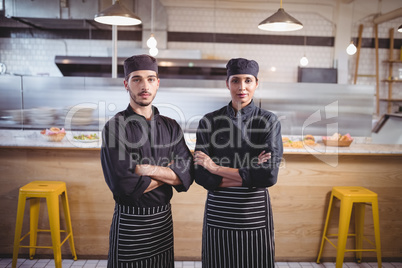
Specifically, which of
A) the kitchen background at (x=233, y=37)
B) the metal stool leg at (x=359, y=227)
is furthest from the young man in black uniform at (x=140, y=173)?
the kitchen background at (x=233, y=37)

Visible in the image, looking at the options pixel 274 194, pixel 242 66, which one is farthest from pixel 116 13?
pixel 274 194

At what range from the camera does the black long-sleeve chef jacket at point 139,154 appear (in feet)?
6.53

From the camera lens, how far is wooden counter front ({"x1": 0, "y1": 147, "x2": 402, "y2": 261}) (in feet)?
11.1

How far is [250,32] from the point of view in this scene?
26.5 ft

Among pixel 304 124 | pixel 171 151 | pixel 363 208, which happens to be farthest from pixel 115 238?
pixel 304 124

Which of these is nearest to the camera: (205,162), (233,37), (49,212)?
(205,162)

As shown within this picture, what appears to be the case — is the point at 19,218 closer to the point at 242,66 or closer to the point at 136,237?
the point at 136,237

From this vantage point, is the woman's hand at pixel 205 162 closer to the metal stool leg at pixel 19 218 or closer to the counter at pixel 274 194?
the counter at pixel 274 194

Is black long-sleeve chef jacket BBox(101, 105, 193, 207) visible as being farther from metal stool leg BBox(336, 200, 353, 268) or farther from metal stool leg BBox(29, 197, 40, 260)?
metal stool leg BBox(336, 200, 353, 268)

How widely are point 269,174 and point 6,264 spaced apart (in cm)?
282

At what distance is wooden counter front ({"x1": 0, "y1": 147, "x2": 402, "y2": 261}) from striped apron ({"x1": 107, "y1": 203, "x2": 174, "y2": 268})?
1.27 m

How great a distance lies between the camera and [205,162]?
7.19ft

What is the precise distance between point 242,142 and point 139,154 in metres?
0.67

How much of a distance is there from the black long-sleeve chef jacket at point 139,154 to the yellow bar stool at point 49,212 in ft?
3.90
